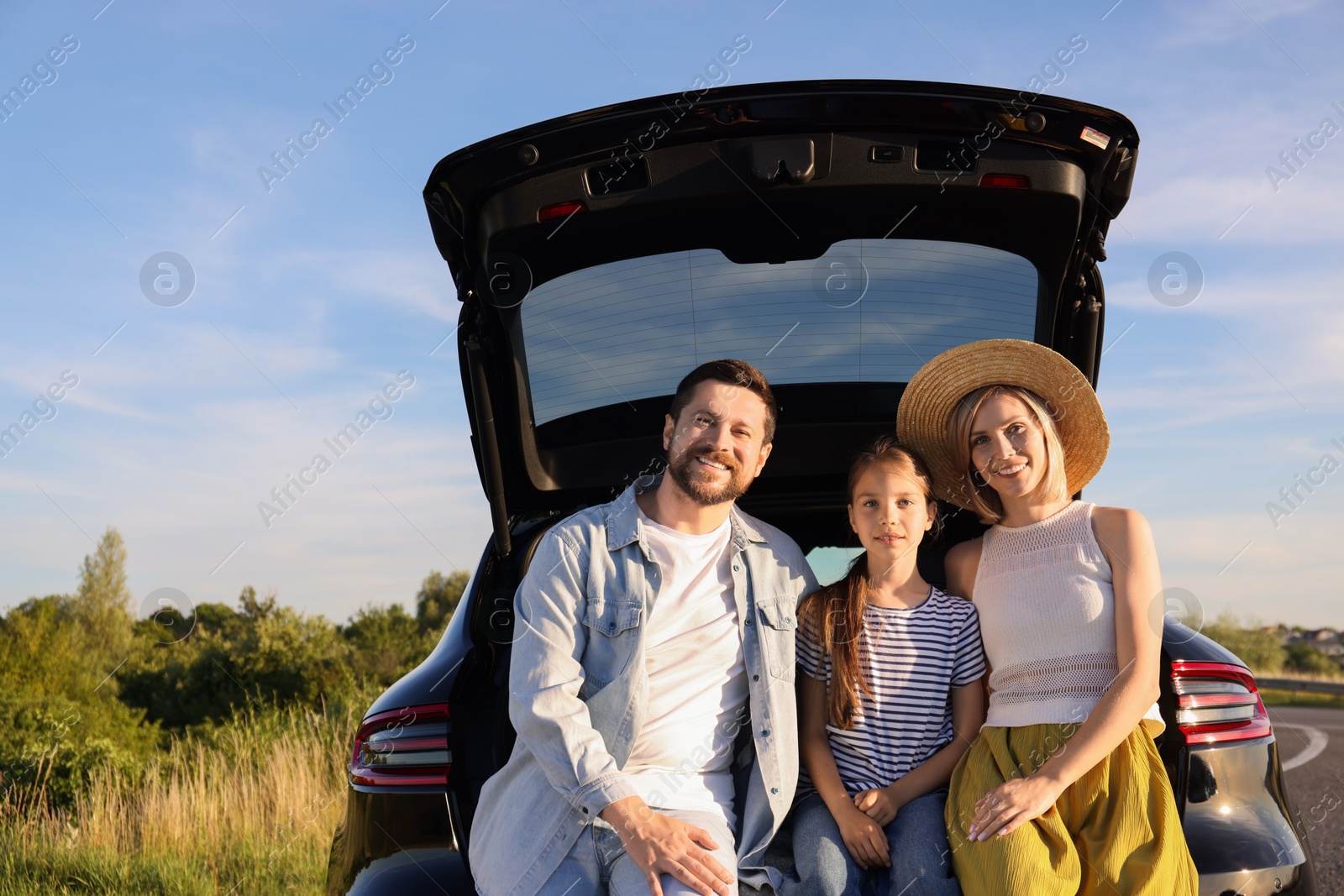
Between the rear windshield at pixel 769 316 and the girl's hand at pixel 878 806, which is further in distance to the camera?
the rear windshield at pixel 769 316

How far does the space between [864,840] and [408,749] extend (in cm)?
111

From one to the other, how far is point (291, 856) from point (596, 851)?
403cm

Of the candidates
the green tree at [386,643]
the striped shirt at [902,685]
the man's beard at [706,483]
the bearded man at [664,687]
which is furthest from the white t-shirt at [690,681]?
the green tree at [386,643]

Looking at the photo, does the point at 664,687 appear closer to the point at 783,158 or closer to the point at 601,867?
the point at 601,867

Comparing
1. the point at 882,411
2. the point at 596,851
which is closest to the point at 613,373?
the point at 882,411

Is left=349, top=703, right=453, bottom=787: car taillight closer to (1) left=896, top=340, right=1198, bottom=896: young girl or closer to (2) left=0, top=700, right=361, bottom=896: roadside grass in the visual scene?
(1) left=896, top=340, right=1198, bottom=896: young girl

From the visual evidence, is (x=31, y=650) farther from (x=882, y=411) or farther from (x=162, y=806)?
(x=882, y=411)

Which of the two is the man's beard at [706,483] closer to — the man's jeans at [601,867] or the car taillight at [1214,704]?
the man's jeans at [601,867]

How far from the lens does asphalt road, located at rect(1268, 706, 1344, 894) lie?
190 inches

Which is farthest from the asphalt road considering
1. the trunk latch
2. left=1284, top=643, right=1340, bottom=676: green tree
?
left=1284, top=643, right=1340, bottom=676: green tree

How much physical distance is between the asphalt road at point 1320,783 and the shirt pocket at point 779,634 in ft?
6.51

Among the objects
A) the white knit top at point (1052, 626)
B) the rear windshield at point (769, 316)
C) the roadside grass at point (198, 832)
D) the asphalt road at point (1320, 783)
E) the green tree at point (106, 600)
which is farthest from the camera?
the green tree at point (106, 600)

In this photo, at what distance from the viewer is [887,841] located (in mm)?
2158

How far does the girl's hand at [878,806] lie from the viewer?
86.1 inches
